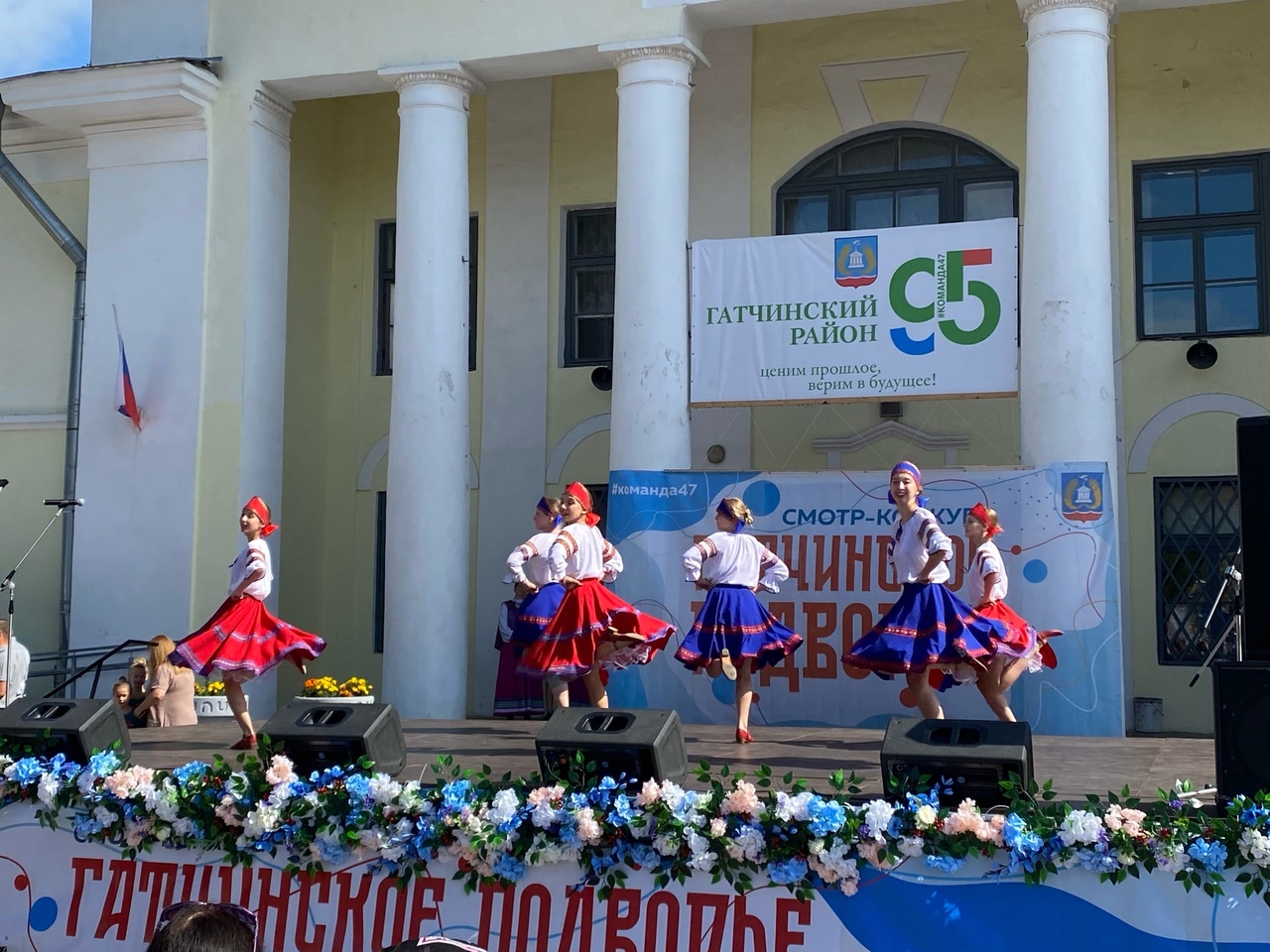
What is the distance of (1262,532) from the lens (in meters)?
6.77

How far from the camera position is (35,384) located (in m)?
17.5

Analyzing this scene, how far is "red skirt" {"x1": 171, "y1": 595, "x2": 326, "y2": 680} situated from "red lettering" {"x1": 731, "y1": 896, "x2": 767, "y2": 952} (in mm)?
4987

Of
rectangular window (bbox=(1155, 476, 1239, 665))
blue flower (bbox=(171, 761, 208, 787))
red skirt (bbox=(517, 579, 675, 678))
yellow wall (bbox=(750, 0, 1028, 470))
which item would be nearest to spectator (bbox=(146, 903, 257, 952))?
blue flower (bbox=(171, 761, 208, 787))

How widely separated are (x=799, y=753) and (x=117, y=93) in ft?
34.7

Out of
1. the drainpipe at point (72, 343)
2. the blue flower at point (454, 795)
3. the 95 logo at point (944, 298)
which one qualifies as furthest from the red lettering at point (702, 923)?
the drainpipe at point (72, 343)

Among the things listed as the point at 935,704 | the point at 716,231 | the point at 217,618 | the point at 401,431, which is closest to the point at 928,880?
the point at 935,704

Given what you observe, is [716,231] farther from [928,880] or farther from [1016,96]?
[928,880]

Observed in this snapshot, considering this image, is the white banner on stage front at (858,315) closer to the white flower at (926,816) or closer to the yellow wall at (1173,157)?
the yellow wall at (1173,157)

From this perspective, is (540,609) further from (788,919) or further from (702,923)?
(788,919)

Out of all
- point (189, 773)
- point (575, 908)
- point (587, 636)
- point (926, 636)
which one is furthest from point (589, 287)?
point (575, 908)

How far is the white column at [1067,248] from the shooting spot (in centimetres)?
1299

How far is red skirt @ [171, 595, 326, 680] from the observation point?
10.4 m

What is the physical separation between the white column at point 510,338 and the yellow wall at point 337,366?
0.72 ft

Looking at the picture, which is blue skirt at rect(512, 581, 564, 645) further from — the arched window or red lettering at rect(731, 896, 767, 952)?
the arched window
